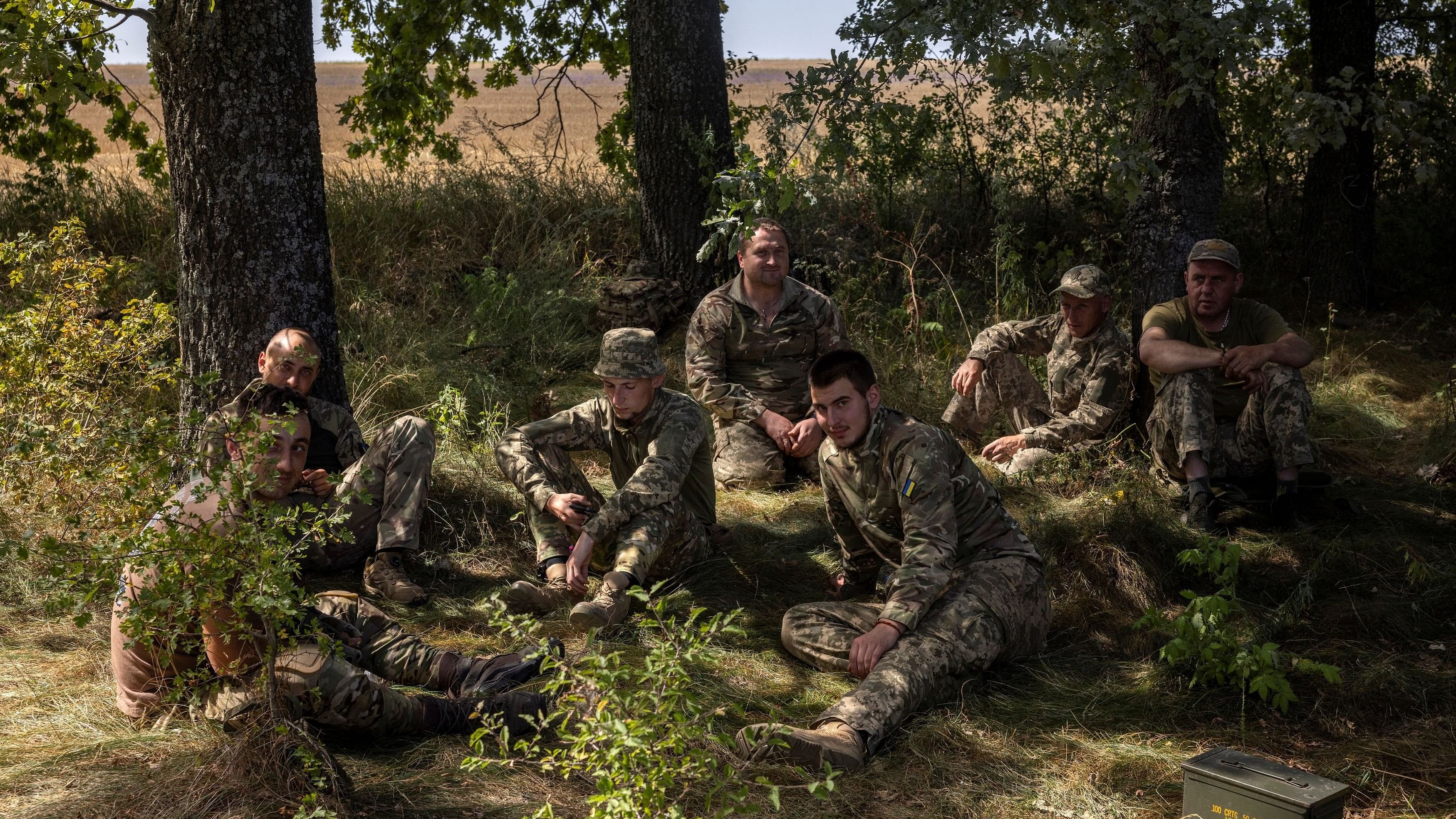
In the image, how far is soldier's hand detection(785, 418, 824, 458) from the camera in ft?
19.7

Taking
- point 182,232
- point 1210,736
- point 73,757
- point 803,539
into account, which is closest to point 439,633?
point 73,757

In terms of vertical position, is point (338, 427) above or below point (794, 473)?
above

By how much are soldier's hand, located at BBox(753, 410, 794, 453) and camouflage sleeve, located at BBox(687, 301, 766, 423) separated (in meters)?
0.25

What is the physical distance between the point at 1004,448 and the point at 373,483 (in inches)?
137

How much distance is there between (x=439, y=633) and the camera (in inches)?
193

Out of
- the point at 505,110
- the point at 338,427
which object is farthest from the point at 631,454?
the point at 505,110

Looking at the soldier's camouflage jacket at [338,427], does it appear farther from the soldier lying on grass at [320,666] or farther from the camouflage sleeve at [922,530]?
the camouflage sleeve at [922,530]

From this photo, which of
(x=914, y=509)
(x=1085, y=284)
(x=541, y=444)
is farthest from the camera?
(x=1085, y=284)

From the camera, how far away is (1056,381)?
687 cm

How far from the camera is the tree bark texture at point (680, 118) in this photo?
8781 millimetres

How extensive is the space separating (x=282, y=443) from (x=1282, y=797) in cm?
342

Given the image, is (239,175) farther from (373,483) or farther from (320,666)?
(320,666)

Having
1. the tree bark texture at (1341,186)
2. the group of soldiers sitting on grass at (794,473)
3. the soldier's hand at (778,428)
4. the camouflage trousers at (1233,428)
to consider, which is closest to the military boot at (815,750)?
the group of soldiers sitting on grass at (794,473)

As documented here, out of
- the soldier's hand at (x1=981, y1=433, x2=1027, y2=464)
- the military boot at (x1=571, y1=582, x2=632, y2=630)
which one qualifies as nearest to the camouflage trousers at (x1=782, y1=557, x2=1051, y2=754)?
the military boot at (x1=571, y1=582, x2=632, y2=630)
